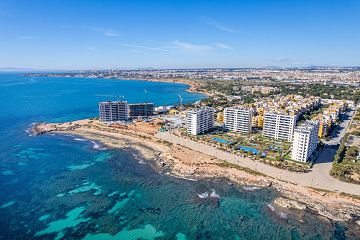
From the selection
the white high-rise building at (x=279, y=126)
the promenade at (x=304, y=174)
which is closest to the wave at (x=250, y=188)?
the promenade at (x=304, y=174)

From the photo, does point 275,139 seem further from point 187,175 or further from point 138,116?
point 138,116

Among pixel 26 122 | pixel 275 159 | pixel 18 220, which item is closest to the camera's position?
pixel 18 220

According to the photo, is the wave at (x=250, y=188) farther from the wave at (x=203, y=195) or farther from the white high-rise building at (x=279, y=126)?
the white high-rise building at (x=279, y=126)

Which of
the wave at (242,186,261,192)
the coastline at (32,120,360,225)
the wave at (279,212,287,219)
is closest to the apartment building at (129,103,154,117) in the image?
the coastline at (32,120,360,225)

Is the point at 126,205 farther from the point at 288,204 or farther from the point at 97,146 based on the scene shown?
the point at 97,146

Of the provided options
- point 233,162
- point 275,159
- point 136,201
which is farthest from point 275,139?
point 136,201
